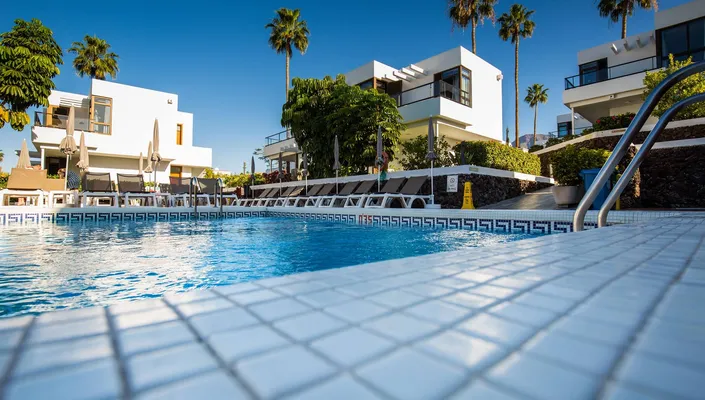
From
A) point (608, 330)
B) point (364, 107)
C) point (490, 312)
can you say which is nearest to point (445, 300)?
point (490, 312)

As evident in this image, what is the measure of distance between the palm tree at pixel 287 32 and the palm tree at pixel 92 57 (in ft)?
41.7

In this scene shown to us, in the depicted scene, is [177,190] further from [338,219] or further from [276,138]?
[276,138]

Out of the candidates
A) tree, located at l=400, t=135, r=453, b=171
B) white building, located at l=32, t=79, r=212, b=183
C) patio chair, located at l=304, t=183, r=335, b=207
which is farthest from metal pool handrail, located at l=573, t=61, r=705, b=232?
white building, located at l=32, t=79, r=212, b=183

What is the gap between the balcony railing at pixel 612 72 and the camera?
17.1 m

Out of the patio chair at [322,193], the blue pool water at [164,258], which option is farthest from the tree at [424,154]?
the blue pool water at [164,258]

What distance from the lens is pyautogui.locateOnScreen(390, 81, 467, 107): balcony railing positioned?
1689 cm

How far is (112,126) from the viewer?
70.3 ft

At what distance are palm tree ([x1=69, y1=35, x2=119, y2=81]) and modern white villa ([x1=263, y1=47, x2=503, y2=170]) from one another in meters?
18.9

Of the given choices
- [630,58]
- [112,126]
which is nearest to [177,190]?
[112,126]

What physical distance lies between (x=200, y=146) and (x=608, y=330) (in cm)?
2730

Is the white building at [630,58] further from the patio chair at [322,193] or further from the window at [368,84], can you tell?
the patio chair at [322,193]

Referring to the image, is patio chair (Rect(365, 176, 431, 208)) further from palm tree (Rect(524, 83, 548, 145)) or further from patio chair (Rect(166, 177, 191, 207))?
palm tree (Rect(524, 83, 548, 145))

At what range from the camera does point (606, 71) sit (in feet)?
60.8

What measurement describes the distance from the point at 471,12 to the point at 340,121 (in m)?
13.0
